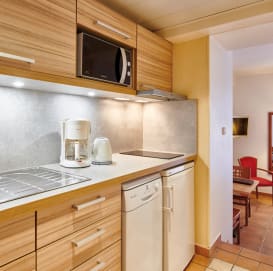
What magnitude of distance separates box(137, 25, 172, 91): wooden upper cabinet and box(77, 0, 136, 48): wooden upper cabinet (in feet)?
0.39

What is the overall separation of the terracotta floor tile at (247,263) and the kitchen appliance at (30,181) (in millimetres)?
1619

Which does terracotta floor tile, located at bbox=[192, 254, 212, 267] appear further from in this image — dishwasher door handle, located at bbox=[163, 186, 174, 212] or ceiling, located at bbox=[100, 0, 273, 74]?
ceiling, located at bbox=[100, 0, 273, 74]

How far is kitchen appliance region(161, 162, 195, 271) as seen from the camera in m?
1.63

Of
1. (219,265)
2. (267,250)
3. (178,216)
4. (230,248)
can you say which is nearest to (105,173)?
→ (178,216)

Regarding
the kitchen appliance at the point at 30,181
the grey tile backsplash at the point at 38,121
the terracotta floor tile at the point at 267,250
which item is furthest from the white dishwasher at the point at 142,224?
the terracotta floor tile at the point at 267,250

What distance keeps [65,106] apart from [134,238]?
3.38ft

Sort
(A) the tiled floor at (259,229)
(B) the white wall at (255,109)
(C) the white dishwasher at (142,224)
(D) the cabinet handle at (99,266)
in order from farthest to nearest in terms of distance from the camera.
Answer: (B) the white wall at (255,109)
(A) the tiled floor at (259,229)
(C) the white dishwasher at (142,224)
(D) the cabinet handle at (99,266)

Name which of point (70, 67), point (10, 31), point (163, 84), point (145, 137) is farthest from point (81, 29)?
point (145, 137)

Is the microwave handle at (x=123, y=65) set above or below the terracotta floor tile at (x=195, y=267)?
above

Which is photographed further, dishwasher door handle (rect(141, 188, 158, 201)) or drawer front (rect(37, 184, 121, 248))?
dishwasher door handle (rect(141, 188, 158, 201))

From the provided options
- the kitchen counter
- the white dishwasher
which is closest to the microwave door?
the kitchen counter

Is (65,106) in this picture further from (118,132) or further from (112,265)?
(112,265)

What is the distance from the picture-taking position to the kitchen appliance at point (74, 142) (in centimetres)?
148

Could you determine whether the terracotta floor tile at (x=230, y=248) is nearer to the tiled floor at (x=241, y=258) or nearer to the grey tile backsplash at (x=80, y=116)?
the tiled floor at (x=241, y=258)
